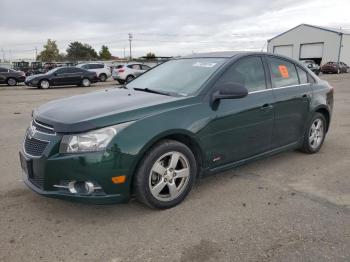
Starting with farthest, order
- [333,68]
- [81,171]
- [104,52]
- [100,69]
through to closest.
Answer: [104,52]
[333,68]
[100,69]
[81,171]

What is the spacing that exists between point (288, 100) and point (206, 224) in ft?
7.57

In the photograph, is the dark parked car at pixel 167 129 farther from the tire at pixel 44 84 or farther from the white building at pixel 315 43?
the white building at pixel 315 43

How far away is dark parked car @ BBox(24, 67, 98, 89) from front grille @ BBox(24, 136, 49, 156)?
19.9 metres

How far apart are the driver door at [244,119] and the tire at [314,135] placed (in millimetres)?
1061

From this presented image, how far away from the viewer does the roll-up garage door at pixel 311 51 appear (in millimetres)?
53094

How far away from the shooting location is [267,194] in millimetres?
4133

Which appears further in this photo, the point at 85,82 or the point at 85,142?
the point at 85,82

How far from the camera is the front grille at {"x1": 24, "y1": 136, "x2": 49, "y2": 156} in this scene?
338 cm

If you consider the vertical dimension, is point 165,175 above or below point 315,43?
below

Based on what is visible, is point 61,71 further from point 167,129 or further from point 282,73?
point 167,129

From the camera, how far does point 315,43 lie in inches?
2103

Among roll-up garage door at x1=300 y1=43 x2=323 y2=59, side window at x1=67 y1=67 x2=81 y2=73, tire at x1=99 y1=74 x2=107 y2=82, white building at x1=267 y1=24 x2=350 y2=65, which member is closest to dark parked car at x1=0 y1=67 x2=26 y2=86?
side window at x1=67 y1=67 x2=81 y2=73

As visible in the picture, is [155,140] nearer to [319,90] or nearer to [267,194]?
[267,194]

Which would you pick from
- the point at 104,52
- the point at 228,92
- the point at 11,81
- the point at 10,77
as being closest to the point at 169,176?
the point at 228,92
